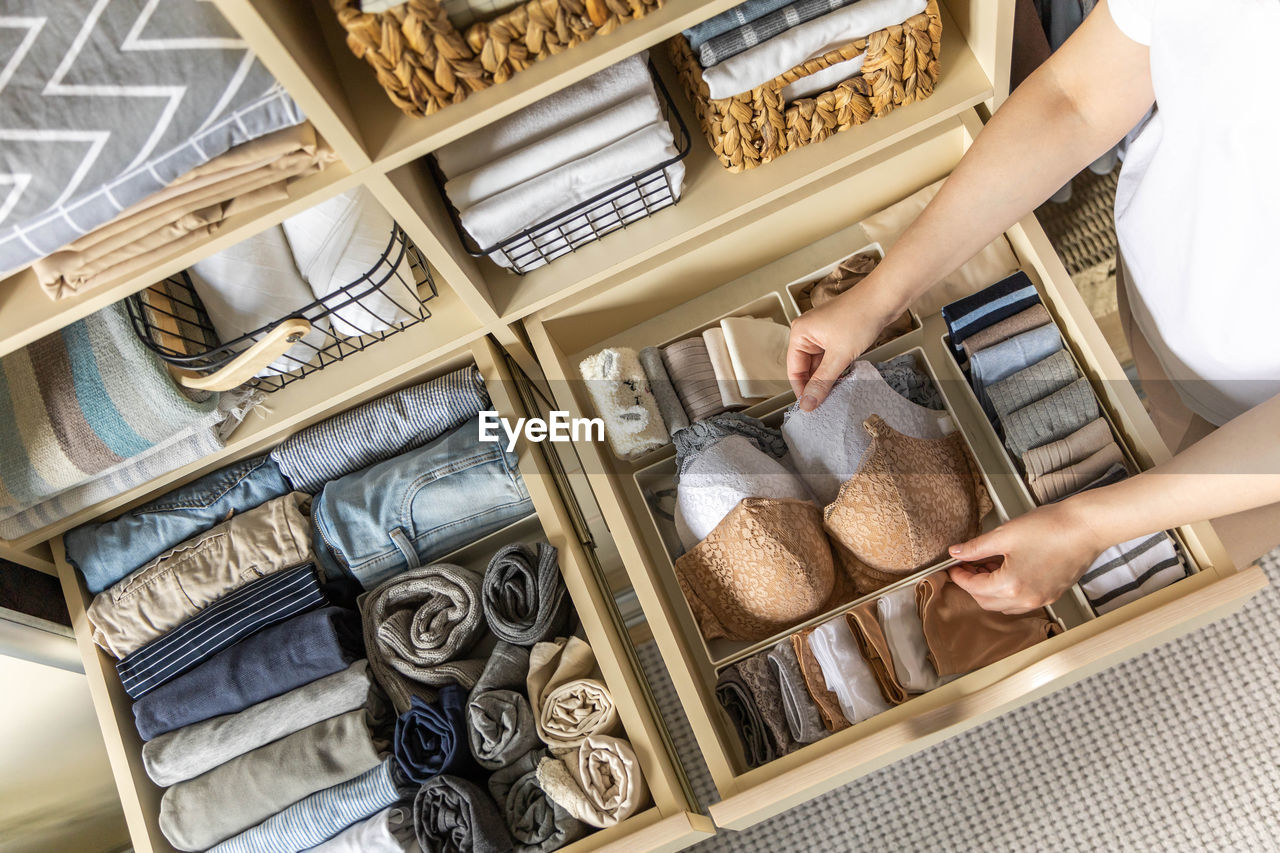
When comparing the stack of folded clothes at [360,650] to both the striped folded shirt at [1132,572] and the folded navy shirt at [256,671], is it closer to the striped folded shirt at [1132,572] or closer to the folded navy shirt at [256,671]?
the folded navy shirt at [256,671]

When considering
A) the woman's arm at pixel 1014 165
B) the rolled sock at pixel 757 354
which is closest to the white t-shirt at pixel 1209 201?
the woman's arm at pixel 1014 165

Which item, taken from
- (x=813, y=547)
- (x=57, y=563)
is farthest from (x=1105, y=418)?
(x=57, y=563)

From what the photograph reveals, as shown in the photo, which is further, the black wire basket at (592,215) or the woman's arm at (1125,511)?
the black wire basket at (592,215)

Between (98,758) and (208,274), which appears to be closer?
(208,274)

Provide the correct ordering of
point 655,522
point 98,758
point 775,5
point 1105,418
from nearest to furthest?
point 775,5 < point 1105,418 < point 655,522 < point 98,758

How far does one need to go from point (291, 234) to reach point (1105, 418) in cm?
97

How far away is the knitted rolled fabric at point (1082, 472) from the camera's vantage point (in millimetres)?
974

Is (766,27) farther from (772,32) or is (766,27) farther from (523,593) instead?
(523,593)

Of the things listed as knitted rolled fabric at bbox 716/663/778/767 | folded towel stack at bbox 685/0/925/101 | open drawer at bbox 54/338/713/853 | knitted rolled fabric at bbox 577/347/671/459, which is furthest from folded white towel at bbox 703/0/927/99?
knitted rolled fabric at bbox 716/663/778/767

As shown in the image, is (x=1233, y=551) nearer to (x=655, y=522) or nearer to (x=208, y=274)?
(x=655, y=522)

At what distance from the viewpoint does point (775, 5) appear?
2.88ft

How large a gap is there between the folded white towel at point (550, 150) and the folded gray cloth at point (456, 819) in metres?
0.70

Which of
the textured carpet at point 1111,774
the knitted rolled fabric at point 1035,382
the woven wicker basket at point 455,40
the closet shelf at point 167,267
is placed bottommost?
the textured carpet at point 1111,774

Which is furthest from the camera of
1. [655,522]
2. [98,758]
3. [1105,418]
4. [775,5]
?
[98,758]
